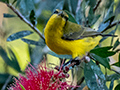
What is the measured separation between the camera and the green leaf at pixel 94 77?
0.74 meters

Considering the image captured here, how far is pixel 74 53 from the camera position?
1071 mm

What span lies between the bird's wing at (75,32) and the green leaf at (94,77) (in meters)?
0.29

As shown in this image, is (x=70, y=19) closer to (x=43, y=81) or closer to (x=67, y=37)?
(x=67, y=37)

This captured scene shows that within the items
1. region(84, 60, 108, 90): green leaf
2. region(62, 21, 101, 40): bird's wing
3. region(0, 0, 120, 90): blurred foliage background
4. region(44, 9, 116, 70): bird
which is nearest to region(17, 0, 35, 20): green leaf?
region(0, 0, 120, 90): blurred foliage background

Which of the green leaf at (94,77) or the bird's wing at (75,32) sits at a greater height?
the bird's wing at (75,32)

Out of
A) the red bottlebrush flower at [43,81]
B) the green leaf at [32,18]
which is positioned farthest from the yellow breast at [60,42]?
the red bottlebrush flower at [43,81]

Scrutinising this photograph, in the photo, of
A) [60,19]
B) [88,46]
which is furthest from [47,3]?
[88,46]

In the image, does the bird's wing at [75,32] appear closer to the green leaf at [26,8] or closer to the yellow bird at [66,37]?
the yellow bird at [66,37]

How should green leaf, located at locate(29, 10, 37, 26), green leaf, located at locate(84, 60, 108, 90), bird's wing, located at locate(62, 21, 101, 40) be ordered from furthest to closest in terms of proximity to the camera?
bird's wing, located at locate(62, 21, 101, 40), green leaf, located at locate(29, 10, 37, 26), green leaf, located at locate(84, 60, 108, 90)

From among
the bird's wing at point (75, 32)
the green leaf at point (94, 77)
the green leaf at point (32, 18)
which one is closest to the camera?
the green leaf at point (94, 77)

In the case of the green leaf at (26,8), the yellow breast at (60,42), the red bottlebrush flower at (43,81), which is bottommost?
the red bottlebrush flower at (43,81)

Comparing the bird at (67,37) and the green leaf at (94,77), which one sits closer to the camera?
the green leaf at (94,77)

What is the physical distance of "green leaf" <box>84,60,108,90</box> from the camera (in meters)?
0.74

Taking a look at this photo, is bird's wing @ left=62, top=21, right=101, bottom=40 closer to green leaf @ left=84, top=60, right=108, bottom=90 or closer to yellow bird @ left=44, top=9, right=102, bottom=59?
yellow bird @ left=44, top=9, right=102, bottom=59
